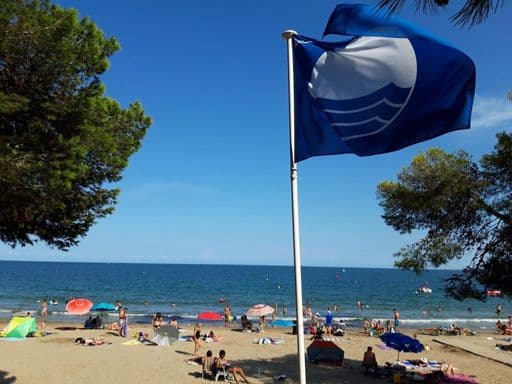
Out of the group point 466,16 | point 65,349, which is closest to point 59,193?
point 466,16

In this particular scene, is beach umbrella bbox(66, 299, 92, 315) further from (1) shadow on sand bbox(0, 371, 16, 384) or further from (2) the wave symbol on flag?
(2) the wave symbol on flag

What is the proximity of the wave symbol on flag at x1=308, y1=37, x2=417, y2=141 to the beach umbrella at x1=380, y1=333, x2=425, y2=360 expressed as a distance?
13133 mm

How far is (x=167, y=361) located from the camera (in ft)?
64.4

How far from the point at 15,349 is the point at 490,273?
20276 millimetres

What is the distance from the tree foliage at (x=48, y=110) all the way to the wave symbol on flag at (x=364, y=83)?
15.2 ft

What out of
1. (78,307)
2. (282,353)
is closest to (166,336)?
(282,353)

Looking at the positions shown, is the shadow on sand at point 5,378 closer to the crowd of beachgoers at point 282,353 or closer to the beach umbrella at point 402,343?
the crowd of beachgoers at point 282,353

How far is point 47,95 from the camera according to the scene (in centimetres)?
877

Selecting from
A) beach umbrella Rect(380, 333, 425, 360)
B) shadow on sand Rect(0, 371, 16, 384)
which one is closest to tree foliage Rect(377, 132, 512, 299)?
beach umbrella Rect(380, 333, 425, 360)

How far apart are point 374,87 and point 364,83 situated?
0.53 feet

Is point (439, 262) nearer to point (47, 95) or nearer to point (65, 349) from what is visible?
point (47, 95)

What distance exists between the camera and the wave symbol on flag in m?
6.29

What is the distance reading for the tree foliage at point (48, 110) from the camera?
25.7ft

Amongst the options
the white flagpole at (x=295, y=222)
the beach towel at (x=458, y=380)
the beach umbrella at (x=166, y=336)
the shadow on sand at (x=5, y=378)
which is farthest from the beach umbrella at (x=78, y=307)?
the white flagpole at (x=295, y=222)
